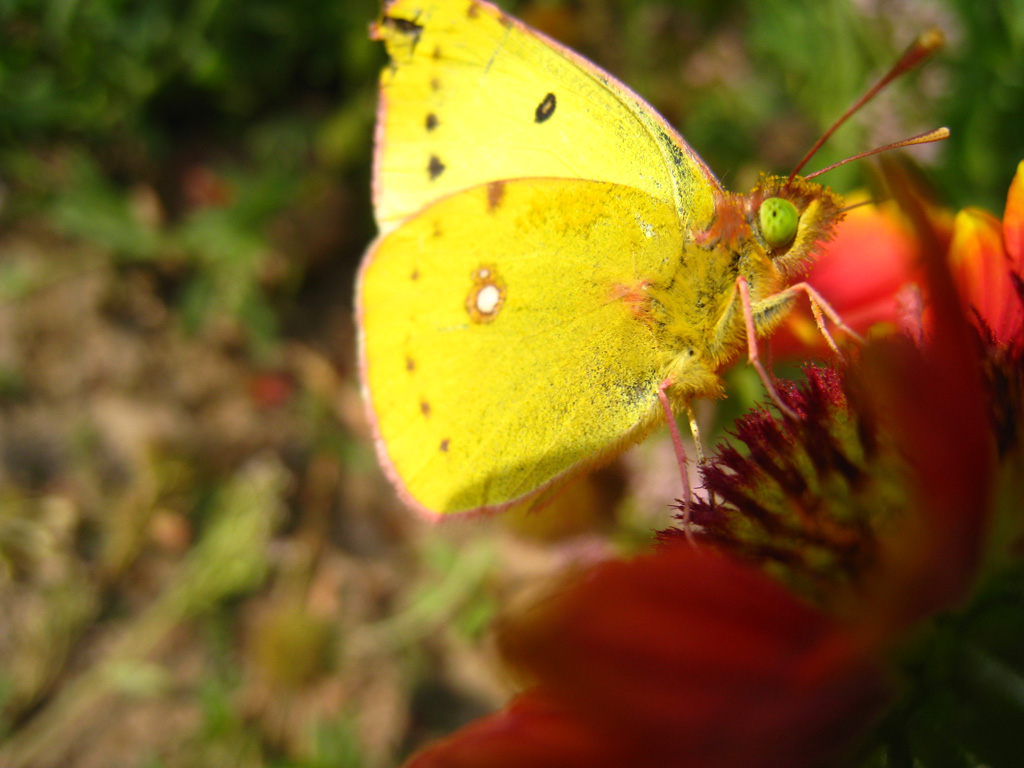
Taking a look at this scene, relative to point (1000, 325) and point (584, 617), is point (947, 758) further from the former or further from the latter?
point (1000, 325)

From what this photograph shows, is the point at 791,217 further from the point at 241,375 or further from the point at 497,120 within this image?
the point at 241,375

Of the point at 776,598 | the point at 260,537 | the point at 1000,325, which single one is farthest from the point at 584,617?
the point at 260,537

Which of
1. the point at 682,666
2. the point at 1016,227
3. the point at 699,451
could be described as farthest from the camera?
the point at 699,451

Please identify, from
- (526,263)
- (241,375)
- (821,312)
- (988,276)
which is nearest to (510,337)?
(526,263)

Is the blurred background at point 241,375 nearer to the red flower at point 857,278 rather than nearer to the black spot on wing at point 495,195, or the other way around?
the red flower at point 857,278

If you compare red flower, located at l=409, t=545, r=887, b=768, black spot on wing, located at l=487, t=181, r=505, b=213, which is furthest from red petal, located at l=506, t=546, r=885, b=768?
black spot on wing, located at l=487, t=181, r=505, b=213

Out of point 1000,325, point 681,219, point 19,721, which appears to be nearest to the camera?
point 1000,325
